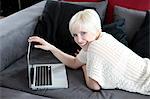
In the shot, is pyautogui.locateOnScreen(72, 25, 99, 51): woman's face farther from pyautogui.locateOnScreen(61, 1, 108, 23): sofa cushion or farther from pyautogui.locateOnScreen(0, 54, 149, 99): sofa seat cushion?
pyautogui.locateOnScreen(61, 1, 108, 23): sofa cushion

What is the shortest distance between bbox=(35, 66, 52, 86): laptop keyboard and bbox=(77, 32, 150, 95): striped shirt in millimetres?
251

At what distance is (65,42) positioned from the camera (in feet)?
6.42

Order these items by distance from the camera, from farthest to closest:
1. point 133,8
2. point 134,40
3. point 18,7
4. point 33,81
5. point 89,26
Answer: point 18,7 < point 133,8 < point 134,40 < point 33,81 < point 89,26

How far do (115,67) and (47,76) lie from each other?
0.41 m

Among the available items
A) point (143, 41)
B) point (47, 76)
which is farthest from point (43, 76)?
point (143, 41)

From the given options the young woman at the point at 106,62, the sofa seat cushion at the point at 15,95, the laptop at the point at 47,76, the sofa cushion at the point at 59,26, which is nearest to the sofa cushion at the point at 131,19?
the sofa cushion at the point at 59,26

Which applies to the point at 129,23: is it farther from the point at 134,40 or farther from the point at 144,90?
the point at 144,90

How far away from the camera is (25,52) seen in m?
1.96

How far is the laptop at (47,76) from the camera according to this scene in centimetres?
154

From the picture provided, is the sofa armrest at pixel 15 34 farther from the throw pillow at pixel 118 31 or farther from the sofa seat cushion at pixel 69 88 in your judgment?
the throw pillow at pixel 118 31

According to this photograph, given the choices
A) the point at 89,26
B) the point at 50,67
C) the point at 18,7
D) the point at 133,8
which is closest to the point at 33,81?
the point at 50,67

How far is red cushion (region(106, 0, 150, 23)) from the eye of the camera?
1.97 metres

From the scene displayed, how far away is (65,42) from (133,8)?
56cm

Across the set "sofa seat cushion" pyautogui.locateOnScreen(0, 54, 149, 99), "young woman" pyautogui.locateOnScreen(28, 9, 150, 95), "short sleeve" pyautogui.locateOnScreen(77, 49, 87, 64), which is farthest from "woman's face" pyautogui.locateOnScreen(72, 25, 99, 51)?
"sofa seat cushion" pyautogui.locateOnScreen(0, 54, 149, 99)
